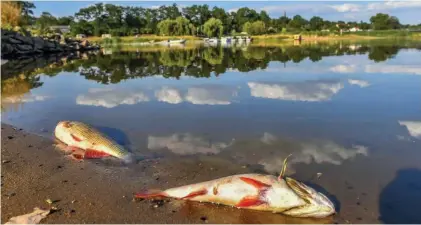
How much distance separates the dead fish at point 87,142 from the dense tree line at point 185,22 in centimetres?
10101

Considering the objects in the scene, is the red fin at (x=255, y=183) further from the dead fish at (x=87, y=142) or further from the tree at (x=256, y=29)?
the tree at (x=256, y=29)

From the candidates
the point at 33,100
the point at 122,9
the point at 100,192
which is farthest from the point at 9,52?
the point at 122,9

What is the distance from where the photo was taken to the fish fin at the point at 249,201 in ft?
15.3

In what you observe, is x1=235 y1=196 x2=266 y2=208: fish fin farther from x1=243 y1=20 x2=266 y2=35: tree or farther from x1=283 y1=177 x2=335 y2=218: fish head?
x1=243 y1=20 x2=266 y2=35: tree

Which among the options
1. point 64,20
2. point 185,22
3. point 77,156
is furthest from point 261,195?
point 64,20

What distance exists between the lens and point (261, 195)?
4.68 metres

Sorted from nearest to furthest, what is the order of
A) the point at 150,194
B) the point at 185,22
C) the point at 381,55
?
1. the point at 150,194
2. the point at 381,55
3. the point at 185,22

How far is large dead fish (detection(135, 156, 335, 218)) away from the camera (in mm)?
4512

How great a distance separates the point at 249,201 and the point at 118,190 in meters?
1.88

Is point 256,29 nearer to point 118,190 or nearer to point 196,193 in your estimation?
point 118,190

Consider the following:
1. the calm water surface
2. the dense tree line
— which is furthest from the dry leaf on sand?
the dense tree line

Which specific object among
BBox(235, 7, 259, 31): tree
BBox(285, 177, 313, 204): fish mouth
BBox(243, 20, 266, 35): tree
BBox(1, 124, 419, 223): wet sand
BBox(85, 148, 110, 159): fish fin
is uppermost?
BBox(235, 7, 259, 31): tree

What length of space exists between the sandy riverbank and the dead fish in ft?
0.94

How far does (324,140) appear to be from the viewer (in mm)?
7414
